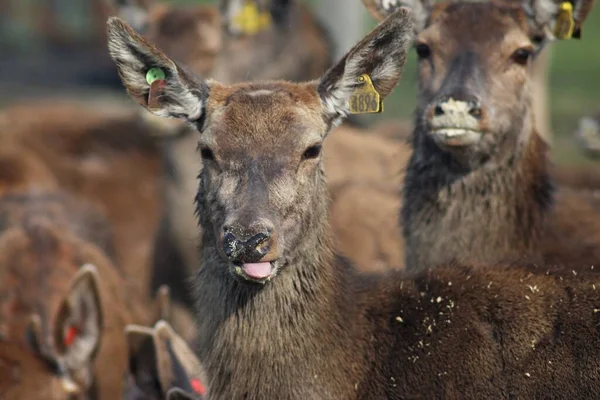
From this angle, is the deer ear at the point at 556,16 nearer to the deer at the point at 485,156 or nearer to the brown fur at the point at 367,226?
the deer at the point at 485,156

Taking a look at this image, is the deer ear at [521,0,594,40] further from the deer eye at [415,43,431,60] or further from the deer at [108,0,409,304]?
the deer at [108,0,409,304]

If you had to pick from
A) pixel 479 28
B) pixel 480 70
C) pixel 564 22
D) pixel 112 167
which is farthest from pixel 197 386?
pixel 112 167

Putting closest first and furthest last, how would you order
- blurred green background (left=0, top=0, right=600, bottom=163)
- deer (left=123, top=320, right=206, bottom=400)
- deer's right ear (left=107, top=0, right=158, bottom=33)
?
deer (left=123, top=320, right=206, bottom=400) < deer's right ear (left=107, top=0, right=158, bottom=33) < blurred green background (left=0, top=0, right=600, bottom=163)

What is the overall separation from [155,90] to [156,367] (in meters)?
1.51

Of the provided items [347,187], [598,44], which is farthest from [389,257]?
[598,44]

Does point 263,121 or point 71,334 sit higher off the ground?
point 263,121

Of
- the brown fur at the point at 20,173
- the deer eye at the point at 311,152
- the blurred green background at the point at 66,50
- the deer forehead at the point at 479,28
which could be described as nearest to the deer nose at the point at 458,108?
the deer forehead at the point at 479,28

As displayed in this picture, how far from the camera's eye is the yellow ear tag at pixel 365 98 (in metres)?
5.21

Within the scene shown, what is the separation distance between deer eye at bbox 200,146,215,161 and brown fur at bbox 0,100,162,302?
18.9 feet

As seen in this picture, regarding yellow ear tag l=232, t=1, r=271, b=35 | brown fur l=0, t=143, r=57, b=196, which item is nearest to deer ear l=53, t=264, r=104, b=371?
brown fur l=0, t=143, r=57, b=196

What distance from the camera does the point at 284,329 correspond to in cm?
485

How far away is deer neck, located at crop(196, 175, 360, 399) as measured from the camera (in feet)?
15.7

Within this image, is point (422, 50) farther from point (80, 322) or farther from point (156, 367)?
point (80, 322)

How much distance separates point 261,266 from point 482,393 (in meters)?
1.04
